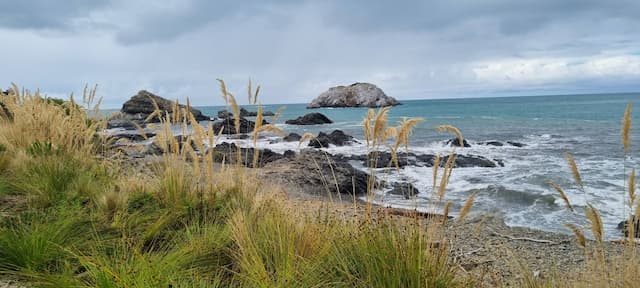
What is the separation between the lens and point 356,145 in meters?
25.7

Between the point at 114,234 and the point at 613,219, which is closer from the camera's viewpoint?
the point at 114,234

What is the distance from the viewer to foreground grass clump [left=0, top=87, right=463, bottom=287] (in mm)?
2818

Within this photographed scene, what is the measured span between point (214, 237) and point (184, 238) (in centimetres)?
32

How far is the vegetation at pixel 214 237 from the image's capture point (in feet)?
9.07

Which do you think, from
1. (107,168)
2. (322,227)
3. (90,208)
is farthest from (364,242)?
(107,168)

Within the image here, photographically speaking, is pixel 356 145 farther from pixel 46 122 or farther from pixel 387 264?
pixel 387 264

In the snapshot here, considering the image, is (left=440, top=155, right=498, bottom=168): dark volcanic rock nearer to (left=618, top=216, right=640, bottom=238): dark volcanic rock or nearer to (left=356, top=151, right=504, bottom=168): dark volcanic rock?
(left=356, top=151, right=504, bottom=168): dark volcanic rock

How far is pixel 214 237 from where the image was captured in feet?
12.4

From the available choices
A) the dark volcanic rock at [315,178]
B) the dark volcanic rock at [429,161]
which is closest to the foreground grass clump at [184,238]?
the dark volcanic rock at [315,178]

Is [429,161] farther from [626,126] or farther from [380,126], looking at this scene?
[626,126]

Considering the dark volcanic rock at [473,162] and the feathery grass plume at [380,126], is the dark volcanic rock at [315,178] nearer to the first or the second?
the dark volcanic rock at [473,162]

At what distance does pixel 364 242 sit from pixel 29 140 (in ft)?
24.5

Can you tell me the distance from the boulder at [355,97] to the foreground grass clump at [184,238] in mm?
98157

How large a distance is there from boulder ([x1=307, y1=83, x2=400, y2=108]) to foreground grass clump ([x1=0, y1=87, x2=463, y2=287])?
98157 millimetres
